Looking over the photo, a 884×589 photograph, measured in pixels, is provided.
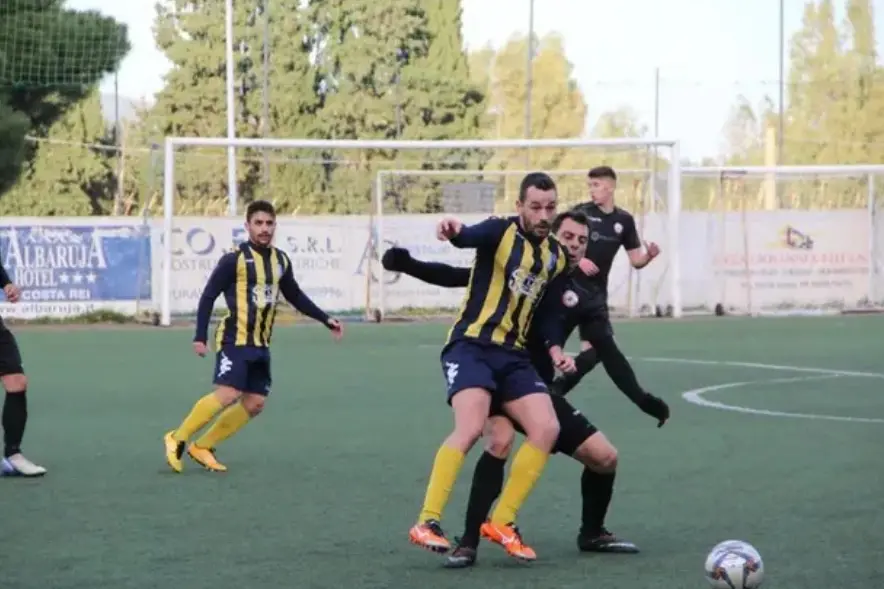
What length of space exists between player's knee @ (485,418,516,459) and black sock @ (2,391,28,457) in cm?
410

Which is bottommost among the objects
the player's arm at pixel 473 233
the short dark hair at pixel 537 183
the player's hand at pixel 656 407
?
the player's hand at pixel 656 407

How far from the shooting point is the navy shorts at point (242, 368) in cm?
1138

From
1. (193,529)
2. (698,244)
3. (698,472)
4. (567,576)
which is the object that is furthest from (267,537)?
(698,244)

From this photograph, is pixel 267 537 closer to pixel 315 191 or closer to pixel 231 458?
pixel 231 458

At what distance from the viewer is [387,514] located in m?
9.28

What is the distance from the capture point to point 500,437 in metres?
8.00

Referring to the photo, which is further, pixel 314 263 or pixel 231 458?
pixel 314 263

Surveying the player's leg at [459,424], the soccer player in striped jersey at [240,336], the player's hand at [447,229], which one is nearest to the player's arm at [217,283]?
the soccer player in striped jersey at [240,336]

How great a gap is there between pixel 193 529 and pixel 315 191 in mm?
31727

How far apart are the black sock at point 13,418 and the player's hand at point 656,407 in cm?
390

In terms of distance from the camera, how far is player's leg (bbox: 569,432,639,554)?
8031mm

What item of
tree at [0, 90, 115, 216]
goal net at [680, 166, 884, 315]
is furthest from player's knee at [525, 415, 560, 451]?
tree at [0, 90, 115, 216]

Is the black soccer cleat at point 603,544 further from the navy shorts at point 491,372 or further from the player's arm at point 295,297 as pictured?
the player's arm at point 295,297

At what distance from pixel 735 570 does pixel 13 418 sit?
19.4ft
